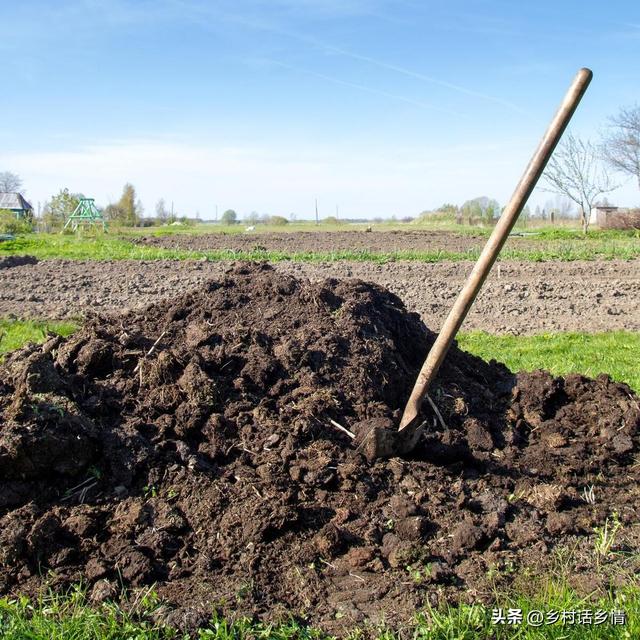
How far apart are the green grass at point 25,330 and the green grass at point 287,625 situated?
5.12m

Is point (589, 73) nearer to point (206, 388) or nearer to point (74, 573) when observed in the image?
point (206, 388)

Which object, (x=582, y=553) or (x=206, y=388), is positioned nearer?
(x=582, y=553)

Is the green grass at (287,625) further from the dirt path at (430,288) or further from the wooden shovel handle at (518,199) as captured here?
the dirt path at (430,288)

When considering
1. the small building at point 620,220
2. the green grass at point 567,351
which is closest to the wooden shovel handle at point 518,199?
the green grass at point 567,351

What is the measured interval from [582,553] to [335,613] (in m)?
1.17

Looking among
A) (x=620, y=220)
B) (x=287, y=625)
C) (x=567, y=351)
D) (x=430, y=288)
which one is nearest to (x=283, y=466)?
(x=287, y=625)

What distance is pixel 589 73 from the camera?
11.2 ft

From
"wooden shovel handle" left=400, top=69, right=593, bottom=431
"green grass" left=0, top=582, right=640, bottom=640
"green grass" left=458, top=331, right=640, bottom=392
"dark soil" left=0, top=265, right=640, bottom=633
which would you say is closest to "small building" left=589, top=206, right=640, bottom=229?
"green grass" left=458, top=331, right=640, bottom=392

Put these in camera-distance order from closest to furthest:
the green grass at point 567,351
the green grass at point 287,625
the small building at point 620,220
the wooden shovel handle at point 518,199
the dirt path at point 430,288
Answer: the green grass at point 287,625, the wooden shovel handle at point 518,199, the green grass at point 567,351, the dirt path at point 430,288, the small building at point 620,220

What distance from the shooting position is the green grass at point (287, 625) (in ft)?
8.64

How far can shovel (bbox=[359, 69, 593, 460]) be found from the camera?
3.44 metres

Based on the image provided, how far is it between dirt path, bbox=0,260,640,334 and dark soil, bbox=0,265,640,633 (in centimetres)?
475

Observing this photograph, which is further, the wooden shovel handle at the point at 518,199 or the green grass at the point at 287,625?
the wooden shovel handle at the point at 518,199

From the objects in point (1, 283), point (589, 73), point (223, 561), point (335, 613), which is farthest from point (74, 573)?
point (1, 283)
